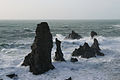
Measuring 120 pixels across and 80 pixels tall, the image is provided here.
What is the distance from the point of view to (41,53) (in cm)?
2350

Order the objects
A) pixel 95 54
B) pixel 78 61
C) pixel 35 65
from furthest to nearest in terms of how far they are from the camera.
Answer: pixel 95 54
pixel 78 61
pixel 35 65

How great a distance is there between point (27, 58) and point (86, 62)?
8815mm

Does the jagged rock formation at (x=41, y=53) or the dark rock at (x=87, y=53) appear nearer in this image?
the jagged rock formation at (x=41, y=53)

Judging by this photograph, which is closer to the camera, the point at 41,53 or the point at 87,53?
the point at 41,53

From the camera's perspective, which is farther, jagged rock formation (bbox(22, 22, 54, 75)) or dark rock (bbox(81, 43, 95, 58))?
dark rock (bbox(81, 43, 95, 58))

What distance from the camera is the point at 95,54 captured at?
3350 centimetres

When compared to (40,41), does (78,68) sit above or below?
below

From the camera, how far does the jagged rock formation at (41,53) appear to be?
22845mm

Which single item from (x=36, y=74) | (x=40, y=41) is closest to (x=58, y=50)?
(x=40, y=41)

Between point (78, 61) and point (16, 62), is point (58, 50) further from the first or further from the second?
point (16, 62)

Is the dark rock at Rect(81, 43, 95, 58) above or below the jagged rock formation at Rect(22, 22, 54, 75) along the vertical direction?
below

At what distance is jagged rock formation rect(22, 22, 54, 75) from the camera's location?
22845 mm

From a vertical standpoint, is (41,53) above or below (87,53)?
above

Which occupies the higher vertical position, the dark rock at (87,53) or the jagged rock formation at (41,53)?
the jagged rock formation at (41,53)
